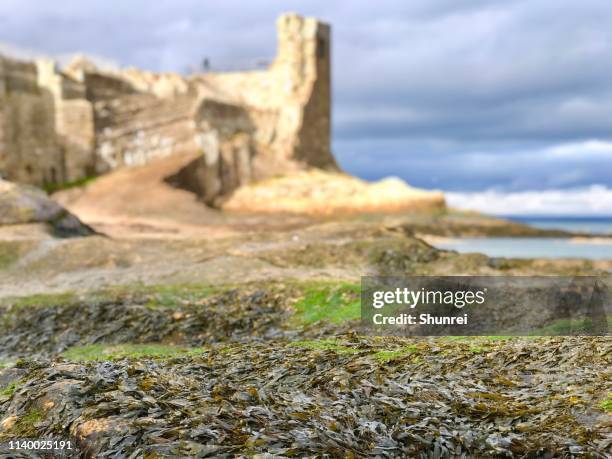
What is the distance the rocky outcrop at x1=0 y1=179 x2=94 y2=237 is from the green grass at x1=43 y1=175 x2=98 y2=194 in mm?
12290

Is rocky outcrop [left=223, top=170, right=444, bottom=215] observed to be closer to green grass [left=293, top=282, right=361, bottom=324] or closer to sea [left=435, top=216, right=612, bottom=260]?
sea [left=435, top=216, right=612, bottom=260]

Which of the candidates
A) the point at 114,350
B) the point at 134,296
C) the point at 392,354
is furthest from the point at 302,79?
the point at 392,354

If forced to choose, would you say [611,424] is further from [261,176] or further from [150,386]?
[261,176]

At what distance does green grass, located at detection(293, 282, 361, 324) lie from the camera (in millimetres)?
10805

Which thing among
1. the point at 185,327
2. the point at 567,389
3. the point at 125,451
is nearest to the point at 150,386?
the point at 125,451

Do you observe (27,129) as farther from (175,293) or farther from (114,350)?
(114,350)

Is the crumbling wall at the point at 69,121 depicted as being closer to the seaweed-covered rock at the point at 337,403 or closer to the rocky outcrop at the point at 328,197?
the rocky outcrop at the point at 328,197

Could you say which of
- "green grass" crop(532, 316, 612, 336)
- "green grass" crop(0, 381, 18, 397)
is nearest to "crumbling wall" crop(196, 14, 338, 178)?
"green grass" crop(532, 316, 612, 336)

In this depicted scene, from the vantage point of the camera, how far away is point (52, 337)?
11.3 meters

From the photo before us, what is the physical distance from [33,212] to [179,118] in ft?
61.1

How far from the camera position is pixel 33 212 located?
2117 cm

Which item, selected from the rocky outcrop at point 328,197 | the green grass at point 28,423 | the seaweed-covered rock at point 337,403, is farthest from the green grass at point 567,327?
the rocky outcrop at point 328,197

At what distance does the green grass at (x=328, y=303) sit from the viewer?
1080 cm

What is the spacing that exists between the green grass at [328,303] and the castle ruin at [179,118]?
2370cm
